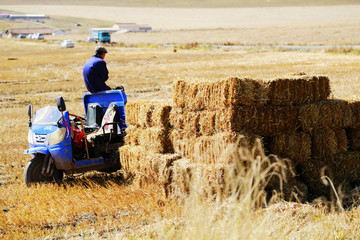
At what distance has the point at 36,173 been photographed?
8.95 m

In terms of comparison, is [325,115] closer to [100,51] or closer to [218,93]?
[218,93]

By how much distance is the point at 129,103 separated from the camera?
9.30 meters

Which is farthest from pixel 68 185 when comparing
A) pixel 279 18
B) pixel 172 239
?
pixel 279 18

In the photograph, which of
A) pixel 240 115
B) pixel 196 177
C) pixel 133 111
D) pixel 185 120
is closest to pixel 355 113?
pixel 240 115

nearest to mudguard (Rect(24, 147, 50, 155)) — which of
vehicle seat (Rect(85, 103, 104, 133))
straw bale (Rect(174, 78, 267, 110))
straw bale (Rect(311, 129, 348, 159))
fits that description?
vehicle seat (Rect(85, 103, 104, 133))

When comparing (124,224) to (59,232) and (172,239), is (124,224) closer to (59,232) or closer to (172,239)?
(59,232)

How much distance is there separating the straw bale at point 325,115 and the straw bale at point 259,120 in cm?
17

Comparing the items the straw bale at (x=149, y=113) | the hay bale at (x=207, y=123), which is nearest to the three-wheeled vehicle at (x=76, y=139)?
the straw bale at (x=149, y=113)

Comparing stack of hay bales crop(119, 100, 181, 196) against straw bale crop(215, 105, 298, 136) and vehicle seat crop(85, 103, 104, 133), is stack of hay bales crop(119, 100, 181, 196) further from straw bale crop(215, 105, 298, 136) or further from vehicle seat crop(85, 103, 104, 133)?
straw bale crop(215, 105, 298, 136)

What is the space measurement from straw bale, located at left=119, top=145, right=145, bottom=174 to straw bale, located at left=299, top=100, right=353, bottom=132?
9.27 feet

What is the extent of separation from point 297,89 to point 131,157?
317 centimetres

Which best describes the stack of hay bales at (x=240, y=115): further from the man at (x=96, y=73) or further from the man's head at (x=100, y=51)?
the man's head at (x=100, y=51)

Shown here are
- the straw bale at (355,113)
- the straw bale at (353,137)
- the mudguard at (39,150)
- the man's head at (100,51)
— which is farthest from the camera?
the man's head at (100,51)

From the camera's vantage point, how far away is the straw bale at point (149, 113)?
27.1 ft
